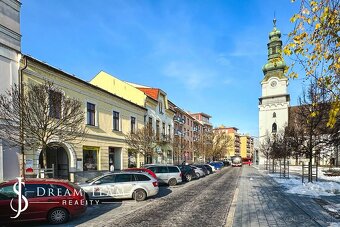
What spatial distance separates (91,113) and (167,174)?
8.37 metres

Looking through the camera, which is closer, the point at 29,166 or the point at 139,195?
the point at 139,195

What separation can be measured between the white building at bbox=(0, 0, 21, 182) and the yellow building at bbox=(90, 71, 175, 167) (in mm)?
16453

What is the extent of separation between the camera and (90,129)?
24.4 metres

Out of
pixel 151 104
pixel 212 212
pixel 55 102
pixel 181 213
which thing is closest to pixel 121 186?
pixel 181 213

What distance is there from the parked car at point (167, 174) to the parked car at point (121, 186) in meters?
7.09

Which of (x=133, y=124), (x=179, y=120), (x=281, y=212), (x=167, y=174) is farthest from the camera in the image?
(x=179, y=120)

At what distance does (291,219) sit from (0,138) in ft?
46.5

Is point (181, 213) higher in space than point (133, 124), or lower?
lower

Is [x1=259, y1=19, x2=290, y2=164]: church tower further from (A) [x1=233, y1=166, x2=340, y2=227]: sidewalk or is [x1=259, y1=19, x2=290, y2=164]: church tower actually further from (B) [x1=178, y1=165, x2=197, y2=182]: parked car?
(A) [x1=233, y1=166, x2=340, y2=227]: sidewalk

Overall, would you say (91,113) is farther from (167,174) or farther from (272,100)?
(272,100)

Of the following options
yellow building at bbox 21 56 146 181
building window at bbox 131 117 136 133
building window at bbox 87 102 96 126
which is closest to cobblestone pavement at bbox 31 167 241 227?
yellow building at bbox 21 56 146 181

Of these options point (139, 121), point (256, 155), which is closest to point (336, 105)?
point (139, 121)

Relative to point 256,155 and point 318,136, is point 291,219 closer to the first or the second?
point 318,136

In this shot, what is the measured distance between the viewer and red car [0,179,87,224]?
955cm
